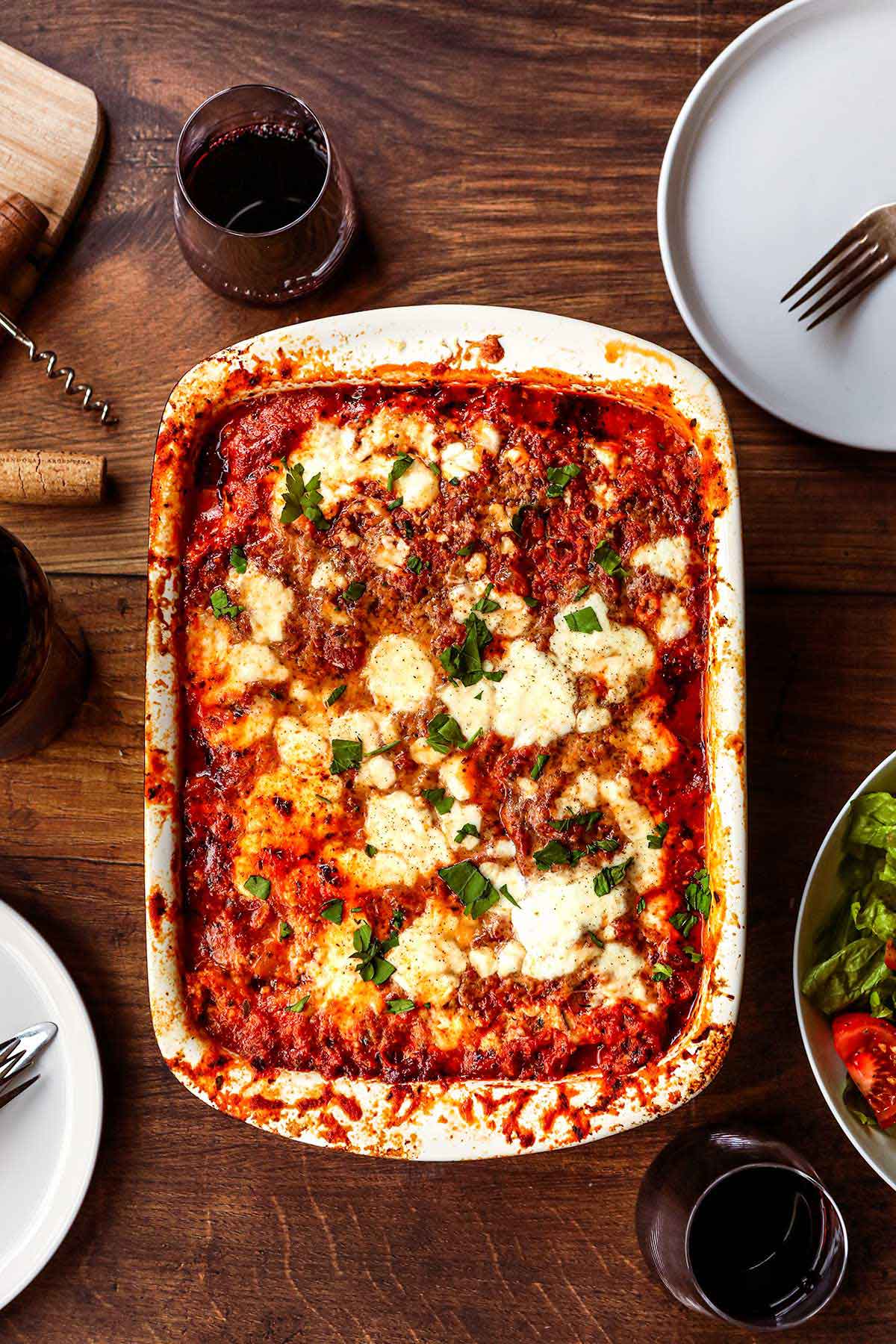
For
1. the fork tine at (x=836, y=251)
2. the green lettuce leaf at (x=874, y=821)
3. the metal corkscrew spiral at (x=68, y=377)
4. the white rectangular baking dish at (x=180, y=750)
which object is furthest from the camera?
the metal corkscrew spiral at (x=68, y=377)

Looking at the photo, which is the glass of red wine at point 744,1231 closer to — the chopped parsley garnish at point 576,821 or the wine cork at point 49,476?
the chopped parsley garnish at point 576,821

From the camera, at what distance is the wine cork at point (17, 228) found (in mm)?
2193

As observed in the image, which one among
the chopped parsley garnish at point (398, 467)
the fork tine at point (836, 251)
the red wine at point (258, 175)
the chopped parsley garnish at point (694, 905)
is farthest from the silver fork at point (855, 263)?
the chopped parsley garnish at point (694, 905)

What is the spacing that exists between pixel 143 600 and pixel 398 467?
2.14ft

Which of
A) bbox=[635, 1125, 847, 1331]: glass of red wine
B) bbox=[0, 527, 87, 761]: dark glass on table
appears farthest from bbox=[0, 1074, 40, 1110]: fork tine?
bbox=[635, 1125, 847, 1331]: glass of red wine

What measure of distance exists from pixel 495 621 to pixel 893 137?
4.14 ft

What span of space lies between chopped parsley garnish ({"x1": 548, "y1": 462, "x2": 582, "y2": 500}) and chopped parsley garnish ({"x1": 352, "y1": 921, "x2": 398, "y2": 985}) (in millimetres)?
812

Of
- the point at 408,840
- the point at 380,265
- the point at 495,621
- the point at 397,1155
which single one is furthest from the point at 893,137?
the point at 397,1155

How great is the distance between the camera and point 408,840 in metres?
2.01

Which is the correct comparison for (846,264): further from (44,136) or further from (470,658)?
(44,136)

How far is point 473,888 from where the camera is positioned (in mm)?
1998

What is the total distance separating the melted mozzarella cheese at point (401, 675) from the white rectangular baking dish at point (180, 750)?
0.35m

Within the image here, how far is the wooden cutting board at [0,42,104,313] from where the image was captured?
2.27 m

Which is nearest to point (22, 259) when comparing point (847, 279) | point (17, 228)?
point (17, 228)
